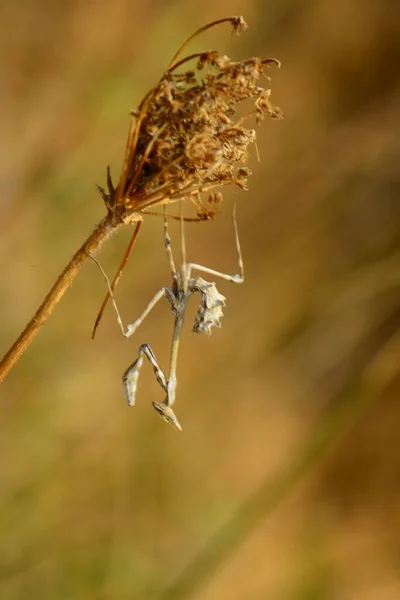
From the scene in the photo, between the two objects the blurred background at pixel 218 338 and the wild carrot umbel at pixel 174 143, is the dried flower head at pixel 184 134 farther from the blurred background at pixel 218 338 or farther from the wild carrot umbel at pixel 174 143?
the blurred background at pixel 218 338

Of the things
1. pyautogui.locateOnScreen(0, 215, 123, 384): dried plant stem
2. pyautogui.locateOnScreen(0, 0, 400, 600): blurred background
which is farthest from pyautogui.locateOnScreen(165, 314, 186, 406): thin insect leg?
pyautogui.locateOnScreen(0, 0, 400, 600): blurred background

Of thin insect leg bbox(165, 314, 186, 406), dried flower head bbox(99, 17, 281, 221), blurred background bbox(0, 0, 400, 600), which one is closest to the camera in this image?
dried flower head bbox(99, 17, 281, 221)

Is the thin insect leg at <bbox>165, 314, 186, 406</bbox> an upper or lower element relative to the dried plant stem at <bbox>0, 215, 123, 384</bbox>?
lower

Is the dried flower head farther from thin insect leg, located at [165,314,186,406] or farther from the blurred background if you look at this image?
the blurred background

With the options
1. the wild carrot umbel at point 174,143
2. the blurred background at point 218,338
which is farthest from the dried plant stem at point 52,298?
the blurred background at point 218,338

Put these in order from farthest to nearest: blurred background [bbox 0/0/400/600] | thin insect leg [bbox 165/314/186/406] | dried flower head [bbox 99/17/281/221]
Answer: blurred background [bbox 0/0/400/600] → thin insect leg [bbox 165/314/186/406] → dried flower head [bbox 99/17/281/221]

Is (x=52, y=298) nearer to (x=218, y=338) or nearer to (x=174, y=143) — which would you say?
(x=174, y=143)

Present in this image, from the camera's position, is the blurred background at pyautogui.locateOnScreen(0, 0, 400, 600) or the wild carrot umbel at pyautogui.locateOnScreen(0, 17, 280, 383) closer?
the wild carrot umbel at pyautogui.locateOnScreen(0, 17, 280, 383)
